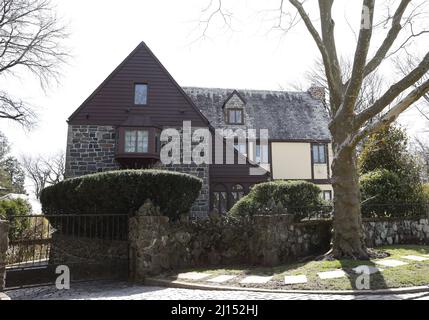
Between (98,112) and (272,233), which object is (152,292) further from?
(98,112)

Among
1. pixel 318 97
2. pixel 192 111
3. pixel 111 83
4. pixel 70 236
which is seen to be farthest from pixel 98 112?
pixel 318 97

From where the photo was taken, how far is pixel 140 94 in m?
19.6

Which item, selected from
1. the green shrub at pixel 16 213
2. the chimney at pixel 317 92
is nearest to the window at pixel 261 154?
the chimney at pixel 317 92

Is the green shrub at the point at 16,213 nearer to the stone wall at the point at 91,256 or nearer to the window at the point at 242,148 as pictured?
the stone wall at the point at 91,256

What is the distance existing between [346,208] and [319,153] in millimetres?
18380

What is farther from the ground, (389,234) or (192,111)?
(192,111)

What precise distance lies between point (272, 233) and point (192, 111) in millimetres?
11230

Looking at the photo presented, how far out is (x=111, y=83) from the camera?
64.1 feet

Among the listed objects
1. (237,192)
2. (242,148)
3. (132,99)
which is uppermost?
(132,99)

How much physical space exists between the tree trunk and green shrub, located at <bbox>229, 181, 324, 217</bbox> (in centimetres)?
155

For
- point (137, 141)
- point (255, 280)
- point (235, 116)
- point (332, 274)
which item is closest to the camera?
point (332, 274)

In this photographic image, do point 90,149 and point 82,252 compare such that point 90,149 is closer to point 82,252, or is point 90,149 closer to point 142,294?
point 82,252

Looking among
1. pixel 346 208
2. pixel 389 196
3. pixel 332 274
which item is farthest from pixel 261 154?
pixel 332 274

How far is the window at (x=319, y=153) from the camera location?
27312 millimetres
